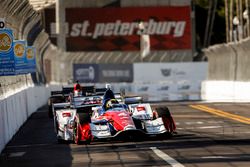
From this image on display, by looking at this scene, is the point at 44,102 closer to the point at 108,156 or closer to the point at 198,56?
the point at 198,56

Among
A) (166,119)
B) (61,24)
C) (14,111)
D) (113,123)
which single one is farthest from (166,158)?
(61,24)

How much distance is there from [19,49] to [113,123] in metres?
14.5

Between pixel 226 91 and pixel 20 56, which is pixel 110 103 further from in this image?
pixel 226 91

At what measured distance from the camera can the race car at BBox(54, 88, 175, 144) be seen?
845 inches

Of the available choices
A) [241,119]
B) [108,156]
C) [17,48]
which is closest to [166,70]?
[17,48]

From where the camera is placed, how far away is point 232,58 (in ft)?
166

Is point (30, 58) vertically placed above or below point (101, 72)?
above

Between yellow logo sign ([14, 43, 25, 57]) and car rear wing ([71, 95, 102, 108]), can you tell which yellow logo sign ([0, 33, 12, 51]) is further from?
yellow logo sign ([14, 43, 25, 57])

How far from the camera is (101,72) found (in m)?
67.1

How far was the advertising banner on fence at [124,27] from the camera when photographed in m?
83.2

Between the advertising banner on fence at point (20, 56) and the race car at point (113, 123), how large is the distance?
11.7 metres

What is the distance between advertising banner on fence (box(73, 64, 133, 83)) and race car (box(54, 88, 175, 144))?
42.8 metres

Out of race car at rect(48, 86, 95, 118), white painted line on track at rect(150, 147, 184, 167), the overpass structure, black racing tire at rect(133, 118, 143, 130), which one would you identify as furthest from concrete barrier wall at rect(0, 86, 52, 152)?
white painted line on track at rect(150, 147, 184, 167)

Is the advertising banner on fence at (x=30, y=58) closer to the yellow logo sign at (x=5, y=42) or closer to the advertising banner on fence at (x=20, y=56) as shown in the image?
the advertising banner on fence at (x=20, y=56)
